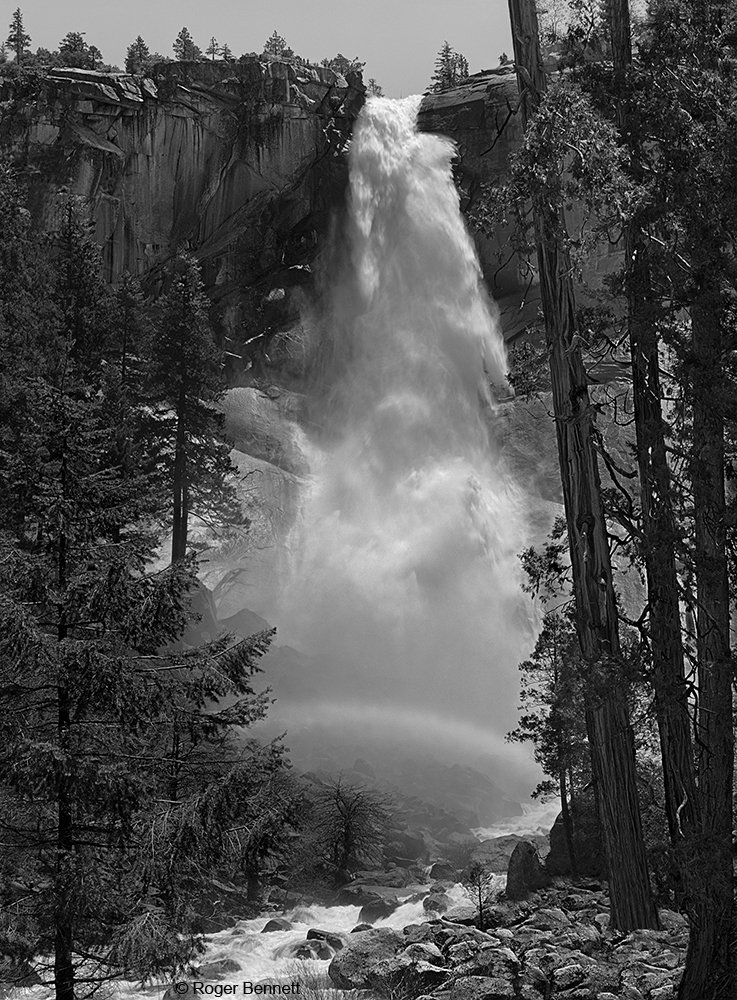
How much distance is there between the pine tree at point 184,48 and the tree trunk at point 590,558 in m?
65.5

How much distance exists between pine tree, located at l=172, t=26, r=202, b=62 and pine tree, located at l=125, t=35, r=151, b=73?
8.66ft

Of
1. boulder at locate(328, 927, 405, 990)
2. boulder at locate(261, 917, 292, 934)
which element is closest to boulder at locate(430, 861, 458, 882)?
boulder at locate(261, 917, 292, 934)

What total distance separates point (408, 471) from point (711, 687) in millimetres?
38817

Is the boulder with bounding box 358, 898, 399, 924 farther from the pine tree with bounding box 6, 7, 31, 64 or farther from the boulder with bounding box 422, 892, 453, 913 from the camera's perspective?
the pine tree with bounding box 6, 7, 31, 64

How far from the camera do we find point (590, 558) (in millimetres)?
9398

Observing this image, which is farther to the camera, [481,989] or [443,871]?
[443,871]

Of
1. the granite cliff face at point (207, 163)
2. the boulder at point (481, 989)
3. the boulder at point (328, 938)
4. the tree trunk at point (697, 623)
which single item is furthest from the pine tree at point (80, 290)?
the granite cliff face at point (207, 163)

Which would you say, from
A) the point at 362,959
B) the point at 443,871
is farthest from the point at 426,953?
the point at 443,871

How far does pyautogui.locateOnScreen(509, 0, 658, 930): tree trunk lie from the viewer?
8.98 m

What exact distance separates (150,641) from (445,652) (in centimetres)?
3203

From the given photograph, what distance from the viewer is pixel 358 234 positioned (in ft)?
174

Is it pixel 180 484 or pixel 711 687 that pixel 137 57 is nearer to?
pixel 180 484

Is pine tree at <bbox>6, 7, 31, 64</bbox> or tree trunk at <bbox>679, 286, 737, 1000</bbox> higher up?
pine tree at <bbox>6, 7, 31, 64</bbox>

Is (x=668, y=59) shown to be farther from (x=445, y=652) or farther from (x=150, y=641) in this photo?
(x=445, y=652)
